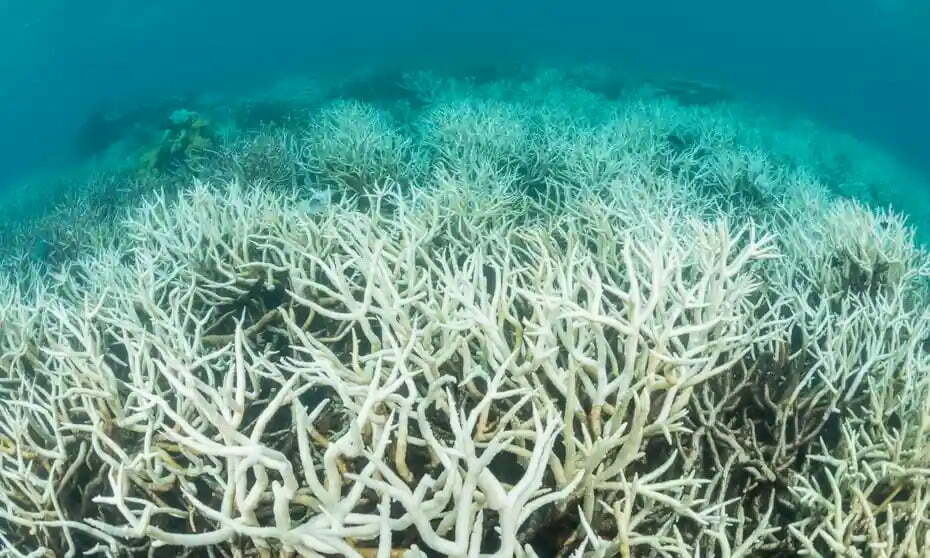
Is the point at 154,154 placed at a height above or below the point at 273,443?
below

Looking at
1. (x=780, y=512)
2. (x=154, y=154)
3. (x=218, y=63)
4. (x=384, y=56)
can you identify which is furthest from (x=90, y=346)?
(x=218, y=63)

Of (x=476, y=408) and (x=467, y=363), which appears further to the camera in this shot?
(x=467, y=363)

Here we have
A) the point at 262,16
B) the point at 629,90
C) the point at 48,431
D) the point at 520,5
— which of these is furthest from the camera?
the point at 262,16

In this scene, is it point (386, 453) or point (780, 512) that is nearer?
point (386, 453)

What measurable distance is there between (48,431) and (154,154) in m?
11.0

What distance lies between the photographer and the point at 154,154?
11828 mm

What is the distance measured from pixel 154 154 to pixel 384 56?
78.2ft

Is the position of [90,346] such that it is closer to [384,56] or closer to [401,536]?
[401,536]

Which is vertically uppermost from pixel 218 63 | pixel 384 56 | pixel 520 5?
pixel 520 5

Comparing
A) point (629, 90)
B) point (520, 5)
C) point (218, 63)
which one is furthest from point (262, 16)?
point (629, 90)

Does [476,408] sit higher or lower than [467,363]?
higher

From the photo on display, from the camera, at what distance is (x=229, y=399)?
173 cm

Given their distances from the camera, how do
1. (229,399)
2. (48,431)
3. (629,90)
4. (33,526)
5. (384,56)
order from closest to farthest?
(229,399) → (33,526) → (48,431) → (629,90) → (384,56)

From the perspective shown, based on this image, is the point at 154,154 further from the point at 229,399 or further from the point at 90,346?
the point at 229,399
